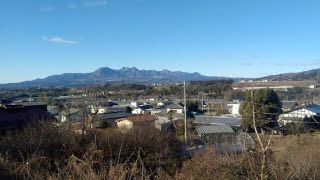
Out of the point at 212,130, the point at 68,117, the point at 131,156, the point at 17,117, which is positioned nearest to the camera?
the point at 131,156

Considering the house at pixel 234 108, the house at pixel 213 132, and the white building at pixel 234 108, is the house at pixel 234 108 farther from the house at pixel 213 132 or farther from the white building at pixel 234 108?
the house at pixel 213 132

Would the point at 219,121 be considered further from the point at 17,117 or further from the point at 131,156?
the point at 131,156

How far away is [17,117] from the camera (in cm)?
1520

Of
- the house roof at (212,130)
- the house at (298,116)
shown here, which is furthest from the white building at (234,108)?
the house roof at (212,130)

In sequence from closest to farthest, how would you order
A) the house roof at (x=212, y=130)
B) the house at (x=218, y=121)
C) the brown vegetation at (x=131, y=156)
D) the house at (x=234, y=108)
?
the brown vegetation at (x=131, y=156), the house roof at (x=212, y=130), the house at (x=218, y=121), the house at (x=234, y=108)

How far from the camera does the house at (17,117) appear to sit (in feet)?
48.0

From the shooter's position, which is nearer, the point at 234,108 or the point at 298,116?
the point at 298,116

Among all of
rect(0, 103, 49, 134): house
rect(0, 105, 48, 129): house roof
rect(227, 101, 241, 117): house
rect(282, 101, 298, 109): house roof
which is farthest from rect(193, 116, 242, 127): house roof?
rect(0, 105, 48, 129): house roof

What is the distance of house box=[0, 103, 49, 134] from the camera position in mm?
14625

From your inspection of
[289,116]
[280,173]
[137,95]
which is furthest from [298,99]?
[137,95]

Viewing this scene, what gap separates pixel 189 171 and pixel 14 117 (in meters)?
8.97

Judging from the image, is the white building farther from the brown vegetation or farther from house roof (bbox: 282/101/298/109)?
the brown vegetation

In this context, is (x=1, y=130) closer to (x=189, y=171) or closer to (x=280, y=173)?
(x=189, y=171)

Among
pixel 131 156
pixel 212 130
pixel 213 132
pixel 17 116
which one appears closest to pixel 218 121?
pixel 212 130
